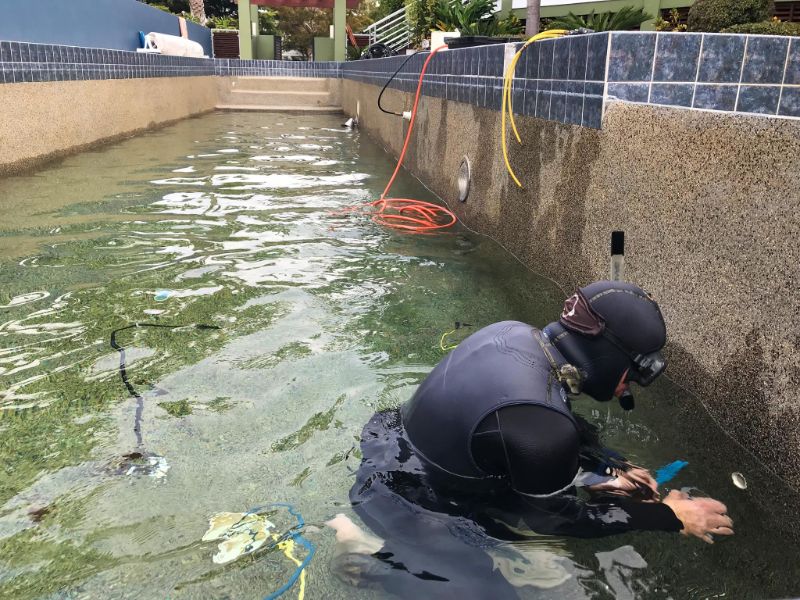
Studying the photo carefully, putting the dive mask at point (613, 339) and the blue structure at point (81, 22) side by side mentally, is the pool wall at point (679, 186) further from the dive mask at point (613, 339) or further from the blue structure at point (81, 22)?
the blue structure at point (81, 22)

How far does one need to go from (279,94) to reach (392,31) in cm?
782

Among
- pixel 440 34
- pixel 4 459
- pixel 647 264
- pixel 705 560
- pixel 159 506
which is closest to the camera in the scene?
pixel 705 560

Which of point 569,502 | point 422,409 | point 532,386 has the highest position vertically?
point 532,386

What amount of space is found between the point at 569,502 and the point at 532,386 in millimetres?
521

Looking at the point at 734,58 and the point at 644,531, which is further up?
the point at 734,58

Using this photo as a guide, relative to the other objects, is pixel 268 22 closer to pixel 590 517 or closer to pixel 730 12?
pixel 730 12

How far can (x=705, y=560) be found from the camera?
95.7 inches

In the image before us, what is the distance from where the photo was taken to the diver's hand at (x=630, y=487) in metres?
2.63

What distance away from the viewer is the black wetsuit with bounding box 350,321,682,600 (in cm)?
225

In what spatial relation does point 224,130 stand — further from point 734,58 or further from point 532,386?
point 532,386

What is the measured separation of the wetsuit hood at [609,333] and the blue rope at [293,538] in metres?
1.13

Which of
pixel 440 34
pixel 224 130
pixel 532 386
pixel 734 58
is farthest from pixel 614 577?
pixel 224 130

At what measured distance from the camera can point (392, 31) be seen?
88.8ft

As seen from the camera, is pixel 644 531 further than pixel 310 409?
No
